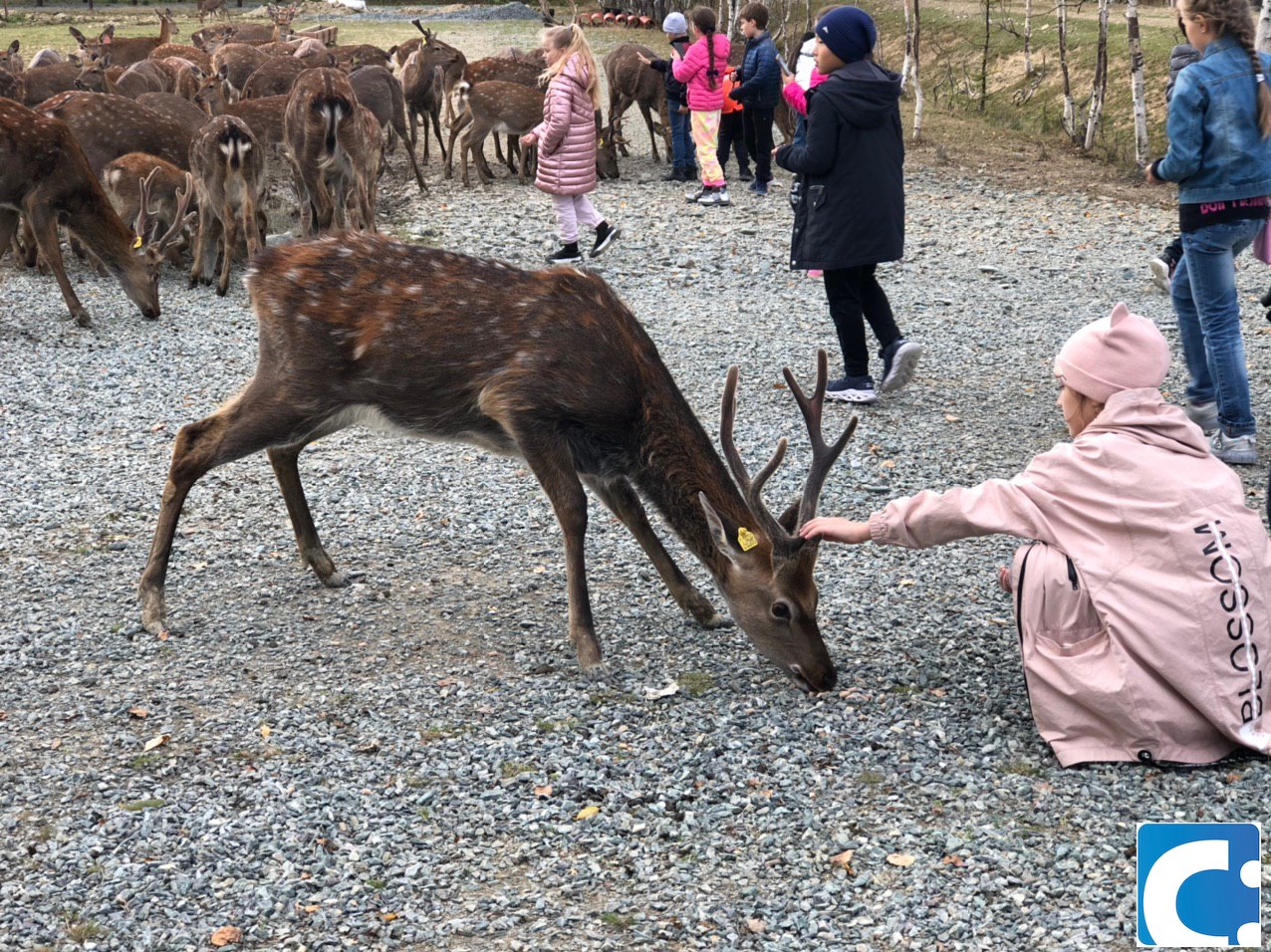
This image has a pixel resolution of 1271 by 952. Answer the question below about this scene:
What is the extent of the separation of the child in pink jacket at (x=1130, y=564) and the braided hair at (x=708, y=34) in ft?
30.6

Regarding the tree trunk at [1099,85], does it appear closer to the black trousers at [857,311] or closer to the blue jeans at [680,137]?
the blue jeans at [680,137]

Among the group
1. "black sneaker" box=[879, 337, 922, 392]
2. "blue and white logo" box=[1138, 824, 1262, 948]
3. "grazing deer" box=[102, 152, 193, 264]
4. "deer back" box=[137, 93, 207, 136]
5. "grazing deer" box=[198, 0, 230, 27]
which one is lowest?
"grazing deer" box=[198, 0, 230, 27]

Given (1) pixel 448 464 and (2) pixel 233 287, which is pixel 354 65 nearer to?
(2) pixel 233 287

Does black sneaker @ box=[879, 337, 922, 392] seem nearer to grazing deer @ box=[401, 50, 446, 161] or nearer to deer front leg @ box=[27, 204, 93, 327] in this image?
deer front leg @ box=[27, 204, 93, 327]

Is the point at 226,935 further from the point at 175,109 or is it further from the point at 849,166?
A: the point at 175,109

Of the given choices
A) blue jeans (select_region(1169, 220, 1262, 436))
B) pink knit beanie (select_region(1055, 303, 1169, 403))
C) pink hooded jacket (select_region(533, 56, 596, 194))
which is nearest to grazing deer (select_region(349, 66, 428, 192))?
pink hooded jacket (select_region(533, 56, 596, 194))

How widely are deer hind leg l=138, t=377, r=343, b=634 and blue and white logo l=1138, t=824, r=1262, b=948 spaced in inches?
110

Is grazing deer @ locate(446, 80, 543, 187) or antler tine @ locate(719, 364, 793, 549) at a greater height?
antler tine @ locate(719, 364, 793, 549)

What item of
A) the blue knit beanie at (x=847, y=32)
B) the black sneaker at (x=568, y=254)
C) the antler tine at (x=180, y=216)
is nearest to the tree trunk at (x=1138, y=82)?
the black sneaker at (x=568, y=254)

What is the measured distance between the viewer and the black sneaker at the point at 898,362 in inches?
267

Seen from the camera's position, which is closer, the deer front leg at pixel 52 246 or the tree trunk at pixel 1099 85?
the deer front leg at pixel 52 246

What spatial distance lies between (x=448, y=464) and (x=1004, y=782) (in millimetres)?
3425

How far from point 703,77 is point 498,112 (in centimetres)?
240

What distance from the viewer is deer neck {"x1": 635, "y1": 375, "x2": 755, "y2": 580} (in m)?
4.29
